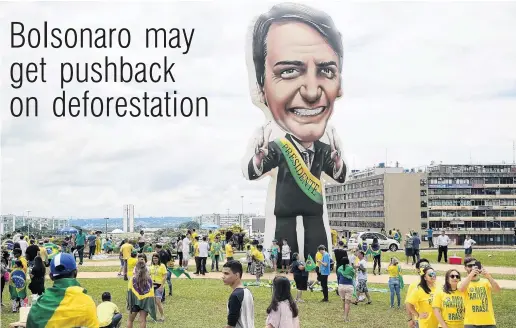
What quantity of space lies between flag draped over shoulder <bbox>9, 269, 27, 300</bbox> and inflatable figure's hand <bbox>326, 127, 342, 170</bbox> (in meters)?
16.3

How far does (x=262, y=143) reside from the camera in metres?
26.7

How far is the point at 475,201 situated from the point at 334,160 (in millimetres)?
68222

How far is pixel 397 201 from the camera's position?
280 feet

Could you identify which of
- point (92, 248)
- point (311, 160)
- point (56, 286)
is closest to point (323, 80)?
point (311, 160)

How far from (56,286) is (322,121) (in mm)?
22437

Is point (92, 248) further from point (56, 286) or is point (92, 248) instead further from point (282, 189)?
point (56, 286)

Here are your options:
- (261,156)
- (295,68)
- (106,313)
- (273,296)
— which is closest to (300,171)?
(261,156)

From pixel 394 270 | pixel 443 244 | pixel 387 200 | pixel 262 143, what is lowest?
pixel 443 244

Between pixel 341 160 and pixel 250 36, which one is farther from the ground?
pixel 250 36

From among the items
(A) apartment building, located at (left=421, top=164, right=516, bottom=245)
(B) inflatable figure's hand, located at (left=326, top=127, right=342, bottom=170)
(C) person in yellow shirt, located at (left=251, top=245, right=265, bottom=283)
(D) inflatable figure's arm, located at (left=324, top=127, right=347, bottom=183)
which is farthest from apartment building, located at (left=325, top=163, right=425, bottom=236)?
(C) person in yellow shirt, located at (left=251, top=245, right=265, bottom=283)

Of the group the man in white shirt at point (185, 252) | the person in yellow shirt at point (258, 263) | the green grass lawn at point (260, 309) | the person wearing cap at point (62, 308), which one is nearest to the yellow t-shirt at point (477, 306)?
the green grass lawn at point (260, 309)

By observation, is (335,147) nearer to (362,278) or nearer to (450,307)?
(362,278)

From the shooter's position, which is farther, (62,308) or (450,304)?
(450,304)

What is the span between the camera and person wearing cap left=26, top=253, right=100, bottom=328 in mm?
5273
